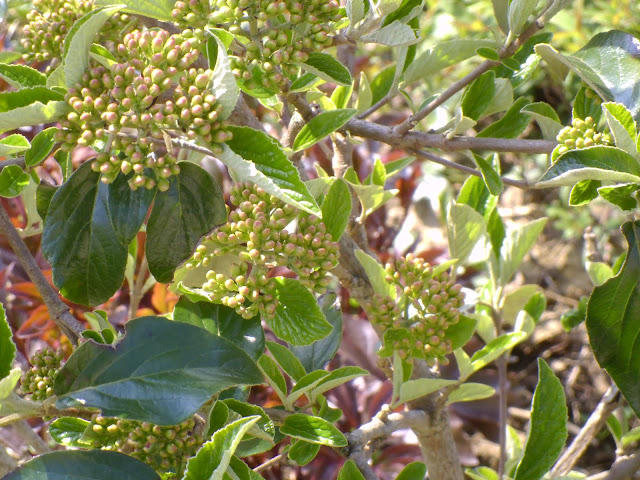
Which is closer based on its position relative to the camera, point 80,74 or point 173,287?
point 80,74

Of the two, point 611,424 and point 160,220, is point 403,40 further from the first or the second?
point 611,424

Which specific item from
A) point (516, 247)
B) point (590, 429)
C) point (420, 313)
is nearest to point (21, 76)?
point (420, 313)

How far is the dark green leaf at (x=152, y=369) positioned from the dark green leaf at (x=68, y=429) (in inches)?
4.7

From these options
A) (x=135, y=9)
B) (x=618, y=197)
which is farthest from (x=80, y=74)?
(x=618, y=197)

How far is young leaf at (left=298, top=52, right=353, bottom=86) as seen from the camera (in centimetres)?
89

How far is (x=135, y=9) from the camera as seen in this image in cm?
83

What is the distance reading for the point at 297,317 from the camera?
0.90 metres

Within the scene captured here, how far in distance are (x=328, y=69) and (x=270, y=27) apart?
9 centimetres

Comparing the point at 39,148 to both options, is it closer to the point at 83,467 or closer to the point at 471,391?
the point at 83,467

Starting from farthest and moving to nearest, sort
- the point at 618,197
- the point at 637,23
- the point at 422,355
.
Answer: the point at 637,23
the point at 422,355
the point at 618,197

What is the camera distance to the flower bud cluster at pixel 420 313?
105cm

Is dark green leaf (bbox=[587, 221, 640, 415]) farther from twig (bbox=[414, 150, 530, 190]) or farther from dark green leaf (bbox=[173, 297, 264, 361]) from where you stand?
dark green leaf (bbox=[173, 297, 264, 361])

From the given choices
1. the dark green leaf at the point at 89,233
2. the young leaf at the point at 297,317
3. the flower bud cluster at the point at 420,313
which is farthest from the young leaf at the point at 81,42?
the flower bud cluster at the point at 420,313

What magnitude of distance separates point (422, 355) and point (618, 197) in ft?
1.23
